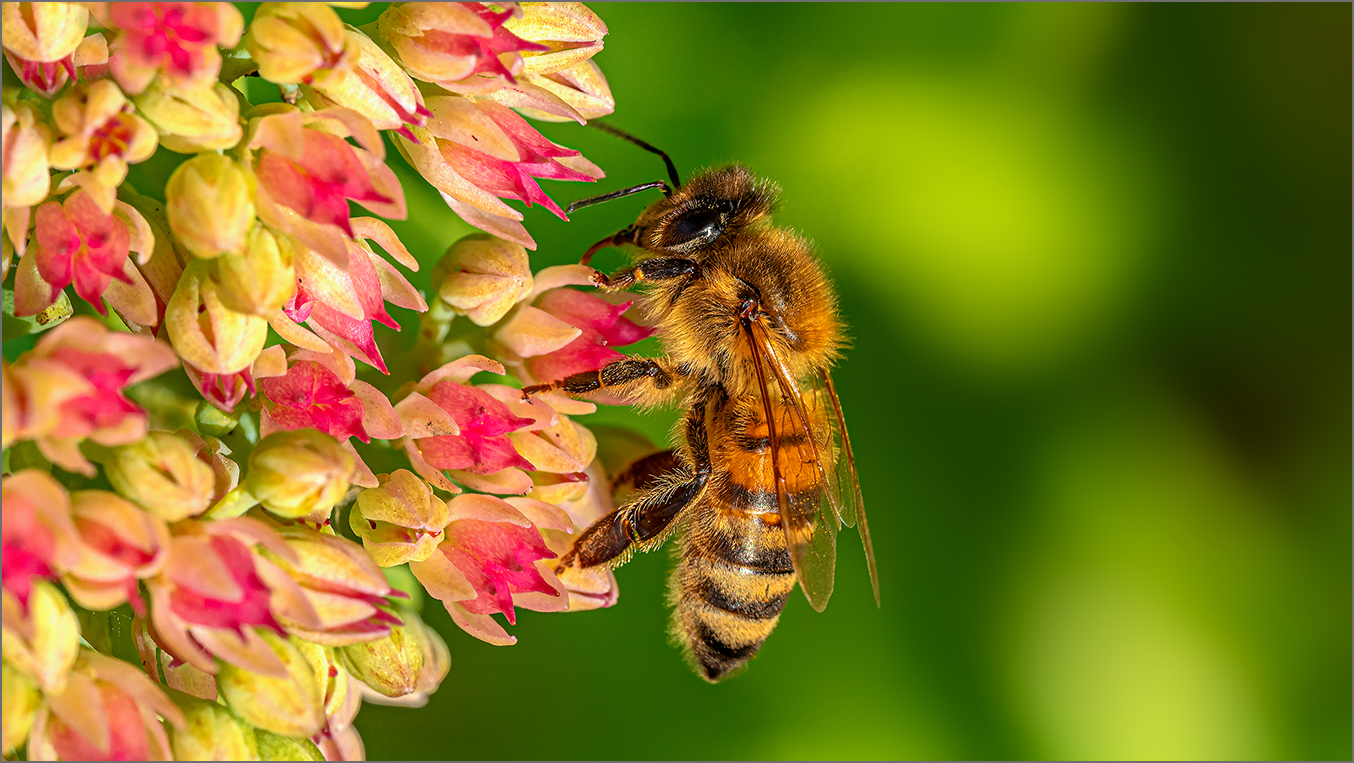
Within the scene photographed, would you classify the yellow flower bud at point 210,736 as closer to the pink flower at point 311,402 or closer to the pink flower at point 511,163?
the pink flower at point 311,402

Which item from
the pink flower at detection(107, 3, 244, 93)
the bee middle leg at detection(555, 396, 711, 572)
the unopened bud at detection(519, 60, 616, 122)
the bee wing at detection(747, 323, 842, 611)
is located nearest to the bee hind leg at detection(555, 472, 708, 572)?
the bee middle leg at detection(555, 396, 711, 572)

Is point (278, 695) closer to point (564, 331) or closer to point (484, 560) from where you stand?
point (484, 560)

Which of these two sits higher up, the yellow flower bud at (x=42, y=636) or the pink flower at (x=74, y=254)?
the pink flower at (x=74, y=254)

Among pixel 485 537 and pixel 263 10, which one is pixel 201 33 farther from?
pixel 485 537

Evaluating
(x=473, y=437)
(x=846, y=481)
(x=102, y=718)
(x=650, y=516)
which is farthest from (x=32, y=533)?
(x=846, y=481)

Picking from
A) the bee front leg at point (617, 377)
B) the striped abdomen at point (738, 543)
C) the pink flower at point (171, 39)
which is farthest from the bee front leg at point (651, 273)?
the pink flower at point (171, 39)

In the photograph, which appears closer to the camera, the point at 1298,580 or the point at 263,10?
the point at 263,10

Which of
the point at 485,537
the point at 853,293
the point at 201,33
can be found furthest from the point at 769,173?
the point at 201,33
